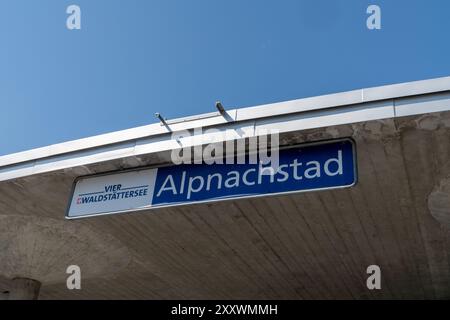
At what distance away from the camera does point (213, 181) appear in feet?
14.9

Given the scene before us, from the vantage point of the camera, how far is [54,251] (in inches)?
268

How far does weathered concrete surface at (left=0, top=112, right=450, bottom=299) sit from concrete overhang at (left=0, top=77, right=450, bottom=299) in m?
0.01

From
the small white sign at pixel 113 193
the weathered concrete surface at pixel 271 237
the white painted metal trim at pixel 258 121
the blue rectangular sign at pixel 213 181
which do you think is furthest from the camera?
the small white sign at pixel 113 193

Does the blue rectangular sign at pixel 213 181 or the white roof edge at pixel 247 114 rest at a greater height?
the white roof edge at pixel 247 114

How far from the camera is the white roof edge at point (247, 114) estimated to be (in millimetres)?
3930

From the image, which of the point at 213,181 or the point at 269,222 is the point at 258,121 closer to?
the point at 213,181

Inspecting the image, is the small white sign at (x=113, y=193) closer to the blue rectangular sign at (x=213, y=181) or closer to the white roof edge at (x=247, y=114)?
the blue rectangular sign at (x=213, y=181)

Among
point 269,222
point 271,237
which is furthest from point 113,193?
point 271,237

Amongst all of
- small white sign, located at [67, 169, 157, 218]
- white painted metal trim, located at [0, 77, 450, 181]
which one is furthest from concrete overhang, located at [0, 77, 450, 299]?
small white sign, located at [67, 169, 157, 218]

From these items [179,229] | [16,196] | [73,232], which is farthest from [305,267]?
[16,196]

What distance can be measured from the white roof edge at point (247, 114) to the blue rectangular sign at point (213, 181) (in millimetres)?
353

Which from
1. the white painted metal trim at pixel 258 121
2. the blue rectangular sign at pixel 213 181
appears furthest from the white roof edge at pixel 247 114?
the blue rectangular sign at pixel 213 181

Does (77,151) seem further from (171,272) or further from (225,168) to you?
(171,272)

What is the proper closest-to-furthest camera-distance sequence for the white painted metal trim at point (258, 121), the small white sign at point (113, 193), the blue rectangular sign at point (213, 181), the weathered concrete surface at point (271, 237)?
the white painted metal trim at point (258, 121) < the blue rectangular sign at point (213, 181) < the weathered concrete surface at point (271, 237) < the small white sign at point (113, 193)
